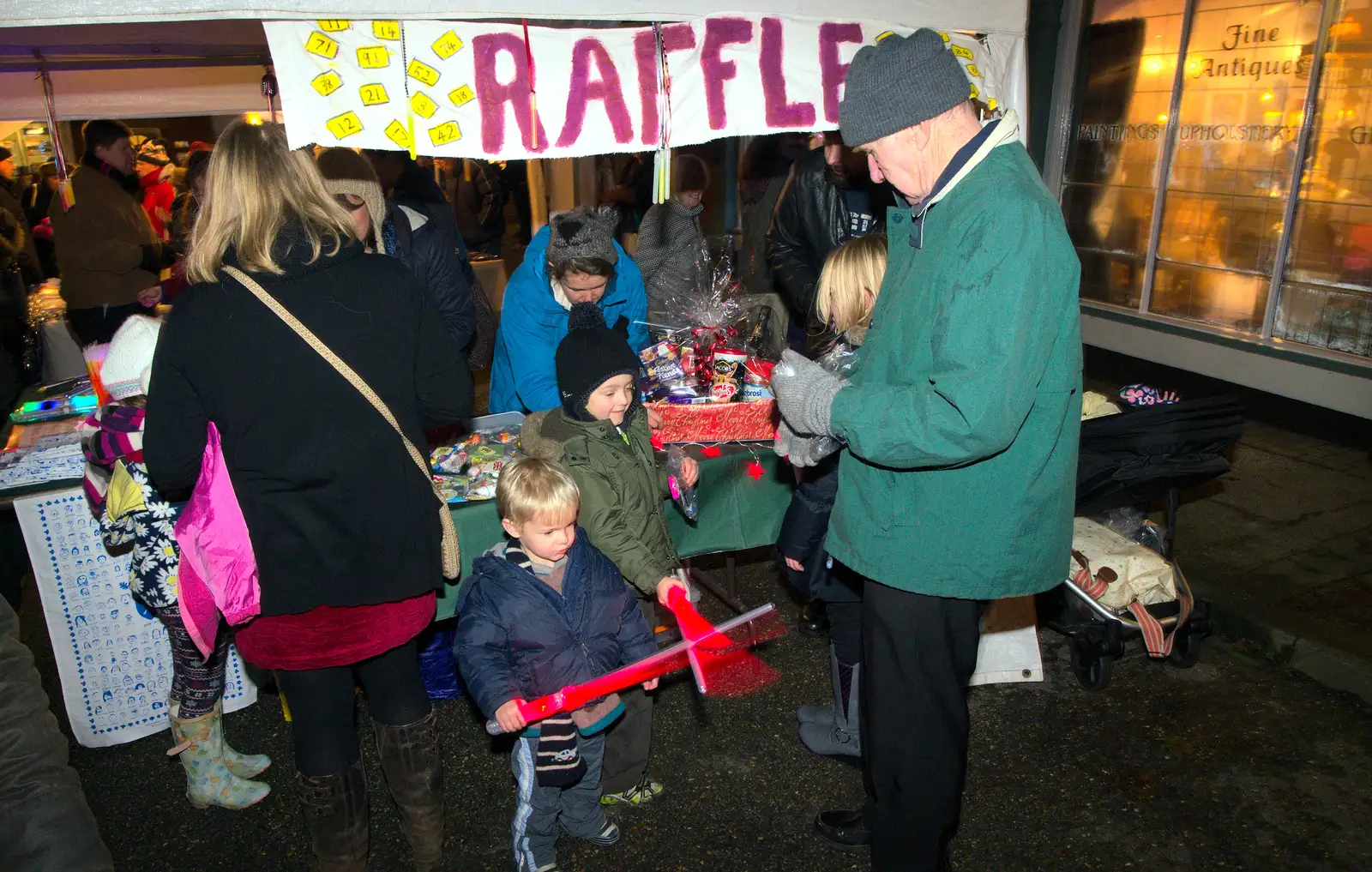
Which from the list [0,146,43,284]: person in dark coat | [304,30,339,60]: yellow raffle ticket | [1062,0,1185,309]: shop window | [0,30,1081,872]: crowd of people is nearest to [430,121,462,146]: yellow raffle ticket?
[304,30,339,60]: yellow raffle ticket

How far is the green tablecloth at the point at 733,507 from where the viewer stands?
382 cm

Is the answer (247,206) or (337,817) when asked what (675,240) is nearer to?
(247,206)

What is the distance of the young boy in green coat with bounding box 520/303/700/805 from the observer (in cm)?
301

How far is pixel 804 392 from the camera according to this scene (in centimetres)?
231

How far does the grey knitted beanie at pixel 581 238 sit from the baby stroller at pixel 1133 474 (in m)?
2.07

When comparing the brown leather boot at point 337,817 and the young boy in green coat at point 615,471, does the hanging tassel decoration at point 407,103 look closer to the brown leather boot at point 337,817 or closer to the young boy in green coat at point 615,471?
the young boy in green coat at point 615,471

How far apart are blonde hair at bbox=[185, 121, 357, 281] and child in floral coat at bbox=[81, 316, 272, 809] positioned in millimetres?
1001

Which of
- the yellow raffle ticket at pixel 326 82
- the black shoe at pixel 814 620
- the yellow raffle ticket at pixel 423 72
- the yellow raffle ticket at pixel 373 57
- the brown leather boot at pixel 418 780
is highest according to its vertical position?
the yellow raffle ticket at pixel 373 57

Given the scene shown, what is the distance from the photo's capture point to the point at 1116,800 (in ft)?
10.7

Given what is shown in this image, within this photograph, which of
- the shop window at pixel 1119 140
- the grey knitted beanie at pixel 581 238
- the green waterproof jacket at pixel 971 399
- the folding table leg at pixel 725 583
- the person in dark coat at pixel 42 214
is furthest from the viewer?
the person in dark coat at pixel 42 214

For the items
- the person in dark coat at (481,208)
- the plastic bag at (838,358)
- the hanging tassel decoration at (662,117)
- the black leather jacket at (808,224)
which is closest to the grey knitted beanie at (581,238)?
the hanging tassel decoration at (662,117)

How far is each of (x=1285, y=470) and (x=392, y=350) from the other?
19.6ft

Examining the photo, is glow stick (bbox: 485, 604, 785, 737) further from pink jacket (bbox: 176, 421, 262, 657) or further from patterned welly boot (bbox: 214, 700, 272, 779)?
patterned welly boot (bbox: 214, 700, 272, 779)

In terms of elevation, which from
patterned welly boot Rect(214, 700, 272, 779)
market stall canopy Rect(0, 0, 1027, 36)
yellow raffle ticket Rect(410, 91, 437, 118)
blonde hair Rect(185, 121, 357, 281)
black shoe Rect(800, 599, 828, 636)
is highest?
market stall canopy Rect(0, 0, 1027, 36)
